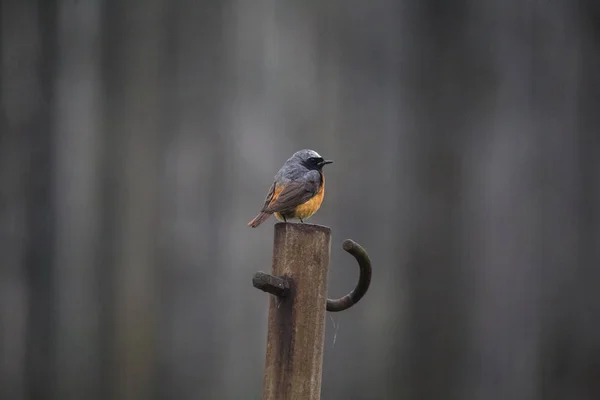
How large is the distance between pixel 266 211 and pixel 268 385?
3.56 feet

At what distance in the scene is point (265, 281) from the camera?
1.49 metres

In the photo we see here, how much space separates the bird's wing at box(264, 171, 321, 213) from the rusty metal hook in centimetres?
82

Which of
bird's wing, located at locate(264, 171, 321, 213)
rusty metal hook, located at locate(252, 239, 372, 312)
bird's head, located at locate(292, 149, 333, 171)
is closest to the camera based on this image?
rusty metal hook, located at locate(252, 239, 372, 312)

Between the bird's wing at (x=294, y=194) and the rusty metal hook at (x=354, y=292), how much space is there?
82 cm

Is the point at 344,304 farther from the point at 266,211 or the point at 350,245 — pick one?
the point at 266,211

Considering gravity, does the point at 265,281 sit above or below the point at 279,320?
above

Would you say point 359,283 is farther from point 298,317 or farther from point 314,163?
point 314,163

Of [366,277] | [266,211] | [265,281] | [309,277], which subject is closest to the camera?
[265,281]

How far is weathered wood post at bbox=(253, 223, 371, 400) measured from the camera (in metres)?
1.58


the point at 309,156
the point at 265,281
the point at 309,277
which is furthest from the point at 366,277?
the point at 309,156

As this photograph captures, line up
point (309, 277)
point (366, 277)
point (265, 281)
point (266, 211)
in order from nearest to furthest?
1. point (265, 281)
2. point (309, 277)
3. point (366, 277)
4. point (266, 211)

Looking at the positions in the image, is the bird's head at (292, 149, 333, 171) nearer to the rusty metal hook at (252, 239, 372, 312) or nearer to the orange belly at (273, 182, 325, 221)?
the orange belly at (273, 182, 325, 221)

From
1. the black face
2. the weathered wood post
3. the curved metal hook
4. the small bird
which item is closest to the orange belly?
the small bird

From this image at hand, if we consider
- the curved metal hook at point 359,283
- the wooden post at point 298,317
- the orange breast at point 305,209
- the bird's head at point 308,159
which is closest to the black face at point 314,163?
the bird's head at point 308,159
